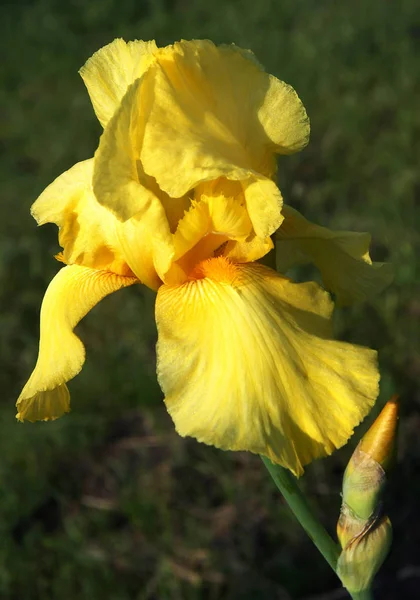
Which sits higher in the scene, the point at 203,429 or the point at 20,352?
the point at 203,429

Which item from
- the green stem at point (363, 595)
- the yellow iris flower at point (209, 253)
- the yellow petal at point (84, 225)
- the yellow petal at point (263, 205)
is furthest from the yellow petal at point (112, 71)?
the green stem at point (363, 595)

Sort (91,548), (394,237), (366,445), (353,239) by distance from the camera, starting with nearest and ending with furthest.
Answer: (366,445), (353,239), (91,548), (394,237)

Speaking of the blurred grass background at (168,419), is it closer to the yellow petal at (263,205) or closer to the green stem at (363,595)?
the green stem at (363,595)

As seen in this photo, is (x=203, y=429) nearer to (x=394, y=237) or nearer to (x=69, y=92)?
(x=394, y=237)

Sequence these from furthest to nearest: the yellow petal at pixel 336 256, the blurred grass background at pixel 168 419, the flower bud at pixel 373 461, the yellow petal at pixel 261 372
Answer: the blurred grass background at pixel 168 419 → the yellow petal at pixel 336 256 → the flower bud at pixel 373 461 → the yellow petal at pixel 261 372

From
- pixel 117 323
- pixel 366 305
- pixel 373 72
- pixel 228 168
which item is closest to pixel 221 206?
pixel 228 168

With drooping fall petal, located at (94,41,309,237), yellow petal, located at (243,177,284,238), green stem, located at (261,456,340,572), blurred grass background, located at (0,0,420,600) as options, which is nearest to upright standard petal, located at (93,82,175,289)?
drooping fall petal, located at (94,41,309,237)
